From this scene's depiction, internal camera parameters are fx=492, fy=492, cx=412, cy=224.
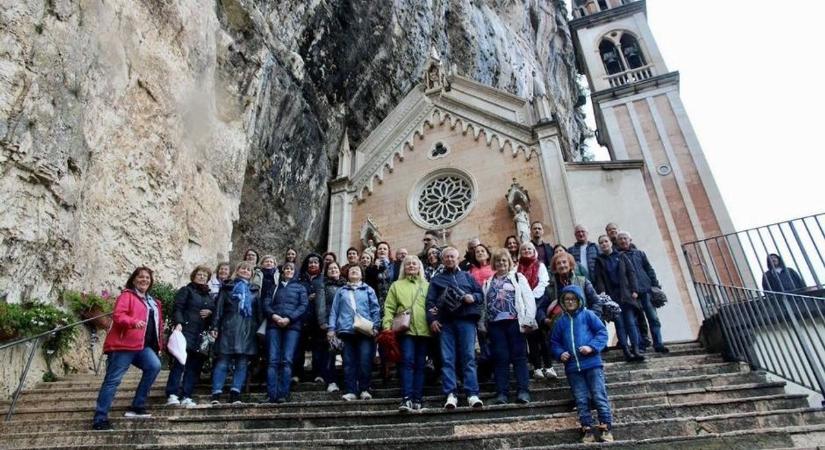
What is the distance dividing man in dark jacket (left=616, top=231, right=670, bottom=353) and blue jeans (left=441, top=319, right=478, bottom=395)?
2.58 meters

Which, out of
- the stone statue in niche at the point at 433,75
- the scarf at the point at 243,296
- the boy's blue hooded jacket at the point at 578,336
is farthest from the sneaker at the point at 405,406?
the stone statue in niche at the point at 433,75

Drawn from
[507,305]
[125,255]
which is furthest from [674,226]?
[125,255]

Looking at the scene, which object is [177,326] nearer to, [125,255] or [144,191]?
[125,255]

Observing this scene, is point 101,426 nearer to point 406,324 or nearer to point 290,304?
point 290,304

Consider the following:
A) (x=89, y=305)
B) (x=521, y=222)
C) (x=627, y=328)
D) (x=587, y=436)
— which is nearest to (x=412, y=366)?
(x=587, y=436)

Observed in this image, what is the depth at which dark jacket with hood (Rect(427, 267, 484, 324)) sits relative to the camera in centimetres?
476

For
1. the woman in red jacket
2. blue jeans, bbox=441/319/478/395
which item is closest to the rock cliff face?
the woman in red jacket

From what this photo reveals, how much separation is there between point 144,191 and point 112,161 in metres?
0.68

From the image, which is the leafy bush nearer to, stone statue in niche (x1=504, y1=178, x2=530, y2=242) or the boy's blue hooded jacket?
the boy's blue hooded jacket

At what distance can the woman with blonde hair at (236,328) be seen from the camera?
532 cm

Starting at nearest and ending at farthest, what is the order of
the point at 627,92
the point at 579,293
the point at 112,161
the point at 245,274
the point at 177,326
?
the point at 579,293 < the point at 177,326 < the point at 245,274 < the point at 112,161 < the point at 627,92

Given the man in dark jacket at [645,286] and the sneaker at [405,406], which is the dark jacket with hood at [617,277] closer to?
the man in dark jacket at [645,286]

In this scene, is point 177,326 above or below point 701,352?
above

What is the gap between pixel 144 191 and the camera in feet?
26.2
